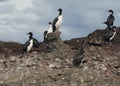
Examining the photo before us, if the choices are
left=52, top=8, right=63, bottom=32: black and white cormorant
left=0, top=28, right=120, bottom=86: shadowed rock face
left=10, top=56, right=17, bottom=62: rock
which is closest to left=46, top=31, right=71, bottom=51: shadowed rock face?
left=0, top=28, right=120, bottom=86: shadowed rock face

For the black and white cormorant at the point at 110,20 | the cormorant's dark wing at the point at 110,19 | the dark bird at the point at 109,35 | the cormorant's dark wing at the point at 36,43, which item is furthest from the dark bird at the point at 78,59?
the cormorant's dark wing at the point at 110,19

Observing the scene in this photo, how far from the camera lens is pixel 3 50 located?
125ft

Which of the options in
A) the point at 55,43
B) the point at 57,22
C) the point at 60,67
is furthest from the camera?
the point at 57,22

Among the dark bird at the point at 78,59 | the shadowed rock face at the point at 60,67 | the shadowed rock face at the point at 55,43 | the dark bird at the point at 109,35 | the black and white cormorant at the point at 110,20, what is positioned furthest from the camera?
the black and white cormorant at the point at 110,20

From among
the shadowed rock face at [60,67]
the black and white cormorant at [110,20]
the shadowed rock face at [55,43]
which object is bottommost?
the shadowed rock face at [60,67]

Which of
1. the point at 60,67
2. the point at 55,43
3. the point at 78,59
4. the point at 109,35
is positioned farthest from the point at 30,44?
the point at 78,59

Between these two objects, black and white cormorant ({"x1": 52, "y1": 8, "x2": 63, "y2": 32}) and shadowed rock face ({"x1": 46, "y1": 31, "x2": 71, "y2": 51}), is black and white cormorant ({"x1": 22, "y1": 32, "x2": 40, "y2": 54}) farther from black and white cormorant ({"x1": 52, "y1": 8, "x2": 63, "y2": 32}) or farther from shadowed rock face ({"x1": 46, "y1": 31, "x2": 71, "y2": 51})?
shadowed rock face ({"x1": 46, "y1": 31, "x2": 71, "y2": 51})

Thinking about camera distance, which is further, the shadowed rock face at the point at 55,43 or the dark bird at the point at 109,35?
the dark bird at the point at 109,35

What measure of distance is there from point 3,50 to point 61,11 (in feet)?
21.5

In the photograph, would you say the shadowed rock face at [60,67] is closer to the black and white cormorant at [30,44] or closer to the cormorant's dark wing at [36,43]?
the black and white cormorant at [30,44]

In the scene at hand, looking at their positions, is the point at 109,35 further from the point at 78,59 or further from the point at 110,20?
the point at 78,59

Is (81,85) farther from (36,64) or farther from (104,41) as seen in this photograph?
(104,41)

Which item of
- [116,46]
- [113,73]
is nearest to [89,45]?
[116,46]

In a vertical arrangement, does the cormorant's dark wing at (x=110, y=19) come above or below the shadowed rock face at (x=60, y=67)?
above
